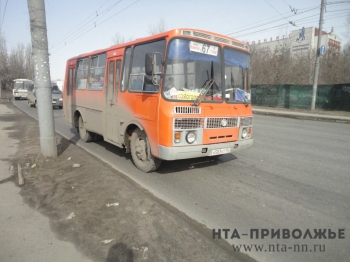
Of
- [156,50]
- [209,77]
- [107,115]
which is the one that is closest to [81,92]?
[107,115]

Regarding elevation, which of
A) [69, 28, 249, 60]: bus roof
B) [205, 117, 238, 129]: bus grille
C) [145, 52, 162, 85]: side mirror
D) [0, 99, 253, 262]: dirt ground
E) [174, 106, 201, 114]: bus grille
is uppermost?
[69, 28, 249, 60]: bus roof

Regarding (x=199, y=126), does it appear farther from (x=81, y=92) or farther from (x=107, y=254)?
(x=81, y=92)

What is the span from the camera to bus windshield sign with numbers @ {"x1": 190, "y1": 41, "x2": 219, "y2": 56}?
466cm

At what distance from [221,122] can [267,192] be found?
1573mm

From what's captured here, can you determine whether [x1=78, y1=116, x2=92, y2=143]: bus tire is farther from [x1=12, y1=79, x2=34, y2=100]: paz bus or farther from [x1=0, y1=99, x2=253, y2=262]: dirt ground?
[x1=12, y1=79, x2=34, y2=100]: paz bus

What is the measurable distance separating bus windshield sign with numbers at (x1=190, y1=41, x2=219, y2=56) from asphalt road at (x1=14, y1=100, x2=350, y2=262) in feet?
8.21

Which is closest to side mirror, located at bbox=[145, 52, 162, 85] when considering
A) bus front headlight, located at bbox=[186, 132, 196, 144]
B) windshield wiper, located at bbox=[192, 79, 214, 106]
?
windshield wiper, located at bbox=[192, 79, 214, 106]

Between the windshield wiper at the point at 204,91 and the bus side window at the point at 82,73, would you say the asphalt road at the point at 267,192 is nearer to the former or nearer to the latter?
the windshield wiper at the point at 204,91

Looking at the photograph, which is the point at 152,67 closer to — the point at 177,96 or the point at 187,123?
the point at 177,96

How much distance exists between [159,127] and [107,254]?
92.1 inches

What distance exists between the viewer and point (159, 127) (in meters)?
4.54

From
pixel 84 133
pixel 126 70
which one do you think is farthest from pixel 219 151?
pixel 84 133

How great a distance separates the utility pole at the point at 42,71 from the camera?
5723 mm

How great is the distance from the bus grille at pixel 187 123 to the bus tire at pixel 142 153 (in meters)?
0.92
